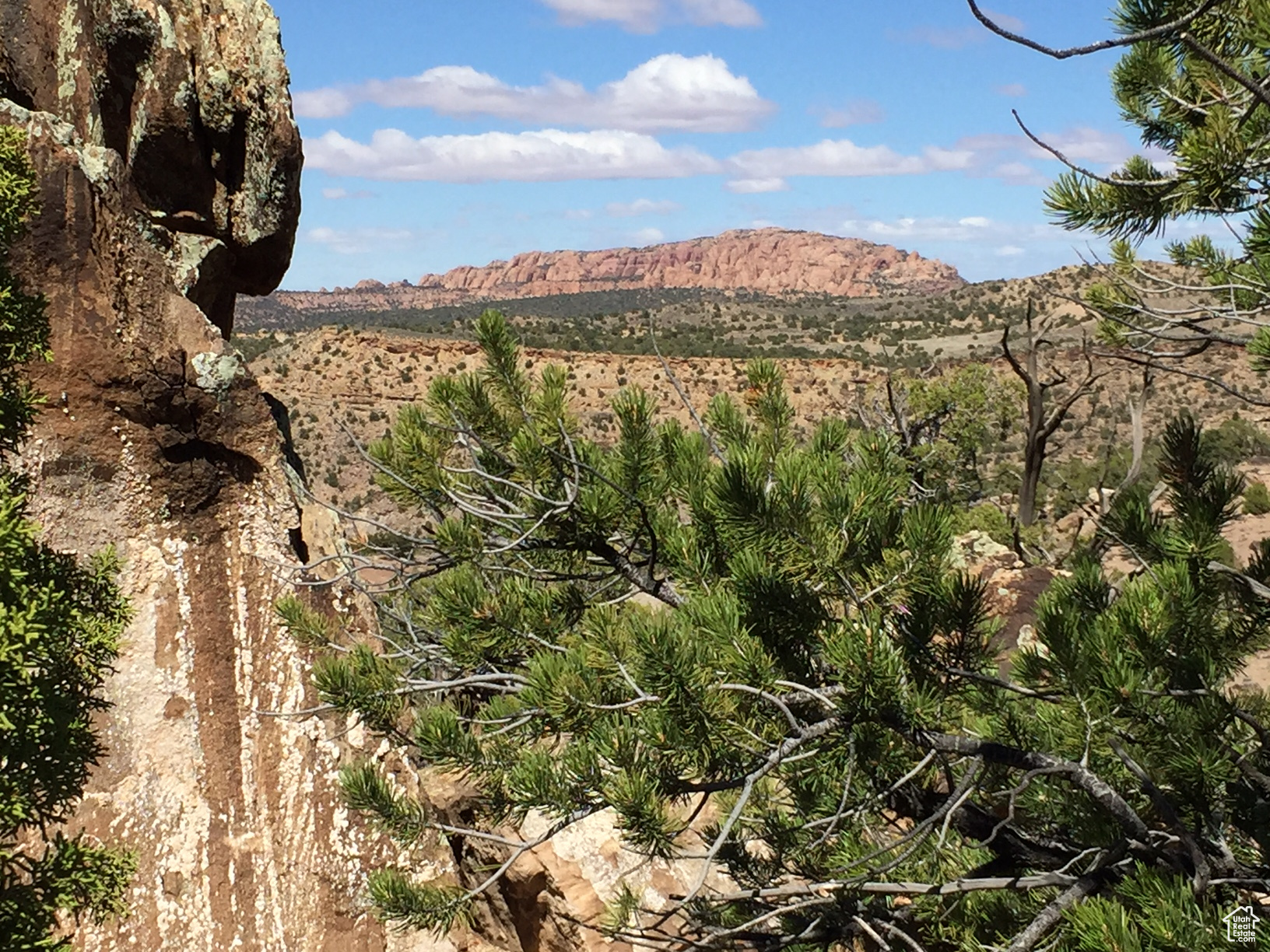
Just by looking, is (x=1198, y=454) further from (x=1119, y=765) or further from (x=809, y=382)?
(x=809, y=382)

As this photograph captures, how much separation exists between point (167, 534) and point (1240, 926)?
4.10 metres

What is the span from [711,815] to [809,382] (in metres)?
29.6

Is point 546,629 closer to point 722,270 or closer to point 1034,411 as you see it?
point 1034,411

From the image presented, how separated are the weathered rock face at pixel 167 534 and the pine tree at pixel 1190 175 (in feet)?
11.8

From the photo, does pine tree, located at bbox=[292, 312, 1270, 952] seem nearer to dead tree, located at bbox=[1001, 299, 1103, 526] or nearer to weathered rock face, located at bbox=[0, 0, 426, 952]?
weathered rock face, located at bbox=[0, 0, 426, 952]

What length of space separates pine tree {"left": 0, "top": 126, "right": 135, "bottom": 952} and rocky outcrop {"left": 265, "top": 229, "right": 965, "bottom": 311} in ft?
358

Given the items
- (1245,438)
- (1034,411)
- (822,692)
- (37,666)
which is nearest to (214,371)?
(37,666)

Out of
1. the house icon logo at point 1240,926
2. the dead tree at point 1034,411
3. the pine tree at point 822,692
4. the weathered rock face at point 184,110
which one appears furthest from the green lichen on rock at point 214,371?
the dead tree at point 1034,411

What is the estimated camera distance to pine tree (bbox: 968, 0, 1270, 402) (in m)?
2.60

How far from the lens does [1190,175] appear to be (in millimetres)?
2777

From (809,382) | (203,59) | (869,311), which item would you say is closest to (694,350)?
(809,382)

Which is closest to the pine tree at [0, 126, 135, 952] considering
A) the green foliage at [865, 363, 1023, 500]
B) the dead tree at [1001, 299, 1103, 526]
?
the dead tree at [1001, 299, 1103, 526]

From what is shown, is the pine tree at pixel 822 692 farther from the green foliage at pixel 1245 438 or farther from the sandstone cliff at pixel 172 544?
the green foliage at pixel 1245 438

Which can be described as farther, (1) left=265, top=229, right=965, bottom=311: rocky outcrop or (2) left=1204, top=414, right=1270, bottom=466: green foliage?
(1) left=265, top=229, right=965, bottom=311: rocky outcrop
